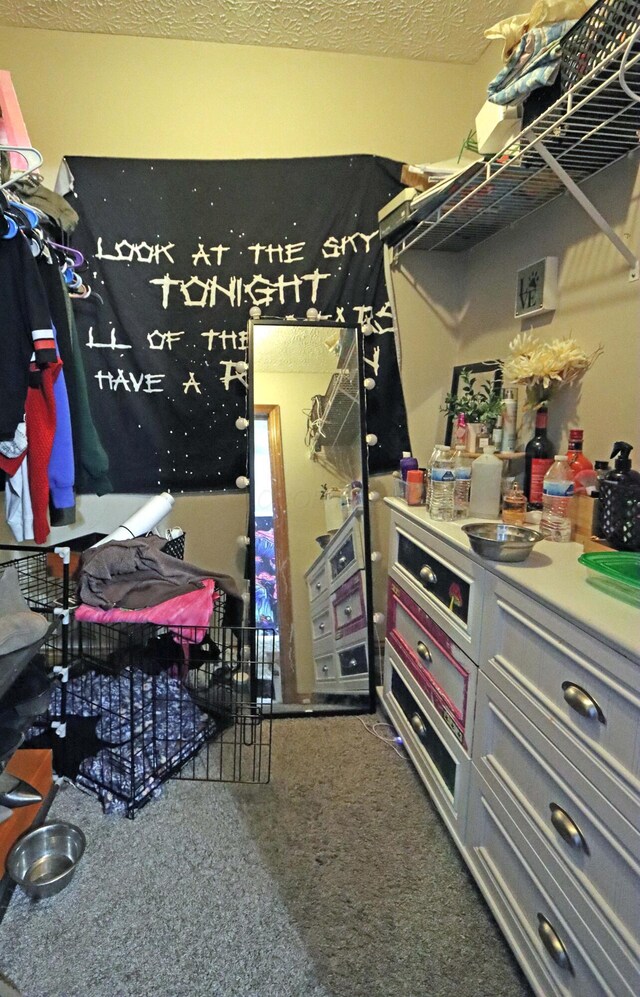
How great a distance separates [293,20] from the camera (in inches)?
79.7

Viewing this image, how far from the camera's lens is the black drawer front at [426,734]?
1.51 metres

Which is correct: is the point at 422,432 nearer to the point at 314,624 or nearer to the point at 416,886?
the point at 314,624

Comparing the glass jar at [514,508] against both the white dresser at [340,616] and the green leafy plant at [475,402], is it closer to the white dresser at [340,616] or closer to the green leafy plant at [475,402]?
the green leafy plant at [475,402]

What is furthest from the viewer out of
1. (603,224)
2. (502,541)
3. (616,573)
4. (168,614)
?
(168,614)

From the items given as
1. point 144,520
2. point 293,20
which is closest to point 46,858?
point 144,520

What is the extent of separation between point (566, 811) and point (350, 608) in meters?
1.23

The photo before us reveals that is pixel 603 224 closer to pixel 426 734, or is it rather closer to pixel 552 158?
pixel 552 158

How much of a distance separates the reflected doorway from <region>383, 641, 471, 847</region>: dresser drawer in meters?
0.40

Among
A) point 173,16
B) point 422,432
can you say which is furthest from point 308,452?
point 173,16

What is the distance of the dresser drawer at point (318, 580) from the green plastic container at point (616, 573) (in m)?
1.16

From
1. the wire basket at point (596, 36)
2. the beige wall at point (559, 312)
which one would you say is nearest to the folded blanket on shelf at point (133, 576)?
the beige wall at point (559, 312)

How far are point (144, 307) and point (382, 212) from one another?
41.2 inches

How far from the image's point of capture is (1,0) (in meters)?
1.94

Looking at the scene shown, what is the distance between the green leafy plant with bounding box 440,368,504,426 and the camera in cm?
187
